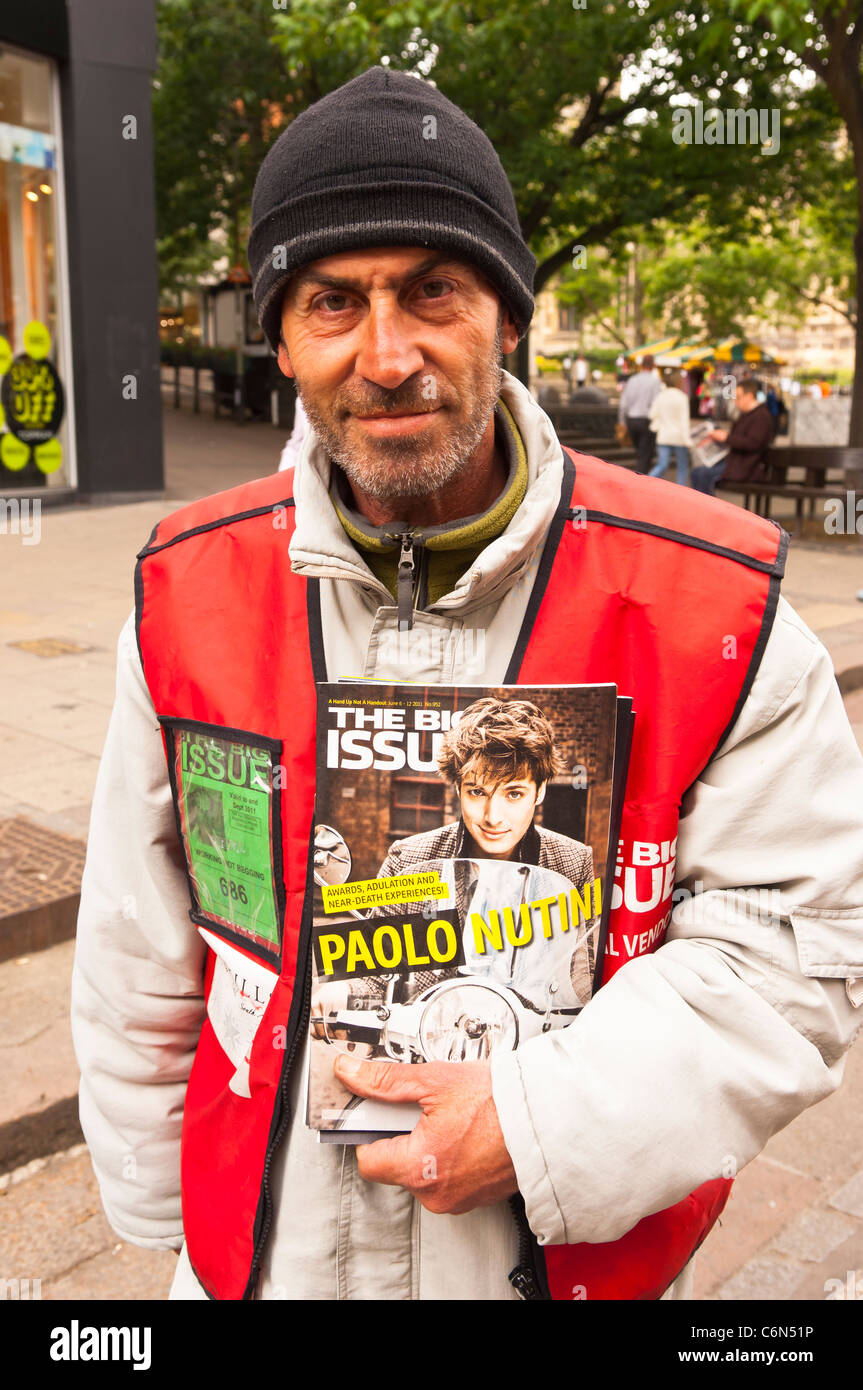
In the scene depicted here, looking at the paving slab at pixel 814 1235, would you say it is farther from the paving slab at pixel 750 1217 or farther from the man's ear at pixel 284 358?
the man's ear at pixel 284 358

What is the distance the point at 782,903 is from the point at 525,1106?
1.14 ft

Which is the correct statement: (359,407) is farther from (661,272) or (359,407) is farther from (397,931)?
(661,272)

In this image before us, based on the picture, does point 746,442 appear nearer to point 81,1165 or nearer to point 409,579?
point 81,1165

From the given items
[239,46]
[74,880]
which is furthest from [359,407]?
[239,46]

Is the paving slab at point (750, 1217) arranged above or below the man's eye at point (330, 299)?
below

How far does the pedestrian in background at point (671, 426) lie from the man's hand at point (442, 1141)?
48.0ft

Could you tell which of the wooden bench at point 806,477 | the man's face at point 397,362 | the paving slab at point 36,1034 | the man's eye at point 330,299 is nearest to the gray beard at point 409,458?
the man's face at point 397,362

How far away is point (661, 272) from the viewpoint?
150 ft

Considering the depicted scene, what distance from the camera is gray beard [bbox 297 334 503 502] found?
147 centimetres

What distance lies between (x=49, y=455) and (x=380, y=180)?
42.4ft

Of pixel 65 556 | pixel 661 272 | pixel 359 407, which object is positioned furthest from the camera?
pixel 661 272

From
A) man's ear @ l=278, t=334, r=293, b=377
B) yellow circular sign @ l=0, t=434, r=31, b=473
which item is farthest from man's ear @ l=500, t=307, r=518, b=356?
yellow circular sign @ l=0, t=434, r=31, b=473

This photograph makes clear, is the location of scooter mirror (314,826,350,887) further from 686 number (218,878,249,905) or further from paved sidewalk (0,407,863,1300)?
paved sidewalk (0,407,863,1300)

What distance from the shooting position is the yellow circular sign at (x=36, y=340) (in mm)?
13258
